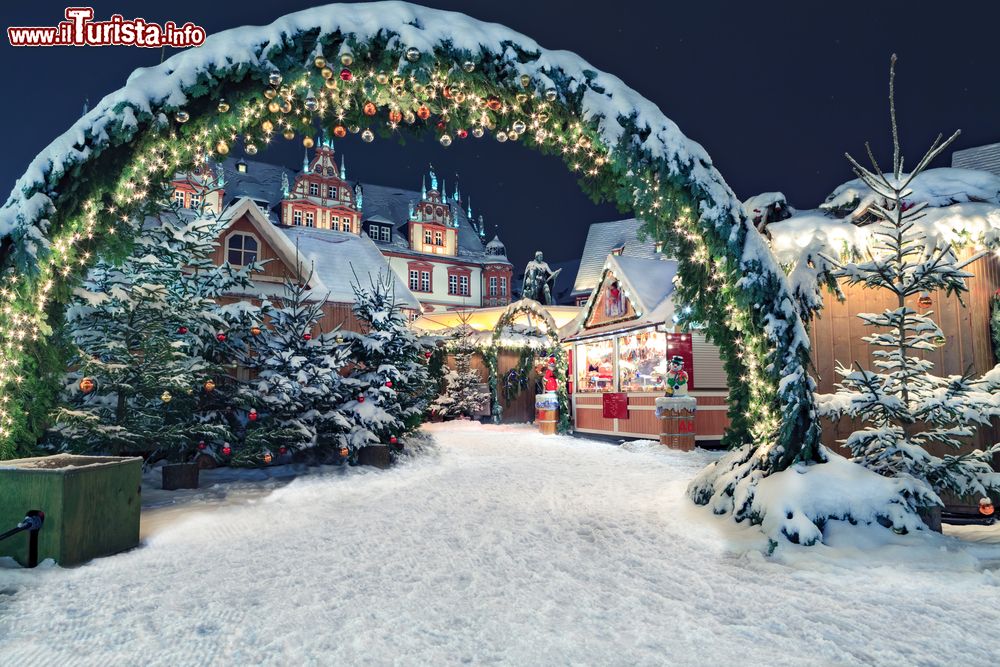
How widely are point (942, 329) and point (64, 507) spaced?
881cm

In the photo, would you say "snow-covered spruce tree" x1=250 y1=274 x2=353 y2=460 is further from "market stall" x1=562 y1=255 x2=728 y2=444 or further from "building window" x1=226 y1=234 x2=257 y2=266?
"market stall" x1=562 y1=255 x2=728 y2=444

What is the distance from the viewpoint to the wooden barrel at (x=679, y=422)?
12898 millimetres

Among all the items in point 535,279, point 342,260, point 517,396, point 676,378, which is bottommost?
point 517,396

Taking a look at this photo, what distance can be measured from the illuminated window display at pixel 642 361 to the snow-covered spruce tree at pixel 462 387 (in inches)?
284

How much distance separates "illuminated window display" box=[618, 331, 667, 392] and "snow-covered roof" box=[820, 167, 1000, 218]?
24.2ft

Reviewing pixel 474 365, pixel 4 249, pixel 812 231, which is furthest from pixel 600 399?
pixel 4 249

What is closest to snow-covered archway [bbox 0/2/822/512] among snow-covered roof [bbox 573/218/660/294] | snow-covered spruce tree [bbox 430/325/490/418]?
snow-covered spruce tree [bbox 430/325/490/418]

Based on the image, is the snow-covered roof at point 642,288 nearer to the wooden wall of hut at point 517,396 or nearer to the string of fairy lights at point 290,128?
the wooden wall of hut at point 517,396

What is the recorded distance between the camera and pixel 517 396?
23031 millimetres

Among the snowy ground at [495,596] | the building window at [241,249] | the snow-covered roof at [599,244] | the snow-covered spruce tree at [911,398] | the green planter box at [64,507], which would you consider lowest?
the snowy ground at [495,596]

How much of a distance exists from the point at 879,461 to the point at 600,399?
37.6 ft

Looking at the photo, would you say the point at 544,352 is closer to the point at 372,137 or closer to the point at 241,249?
the point at 241,249

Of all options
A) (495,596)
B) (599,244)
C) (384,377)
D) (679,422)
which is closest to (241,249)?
(384,377)

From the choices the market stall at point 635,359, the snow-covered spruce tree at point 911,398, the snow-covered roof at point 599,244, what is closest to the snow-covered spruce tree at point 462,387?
the market stall at point 635,359
